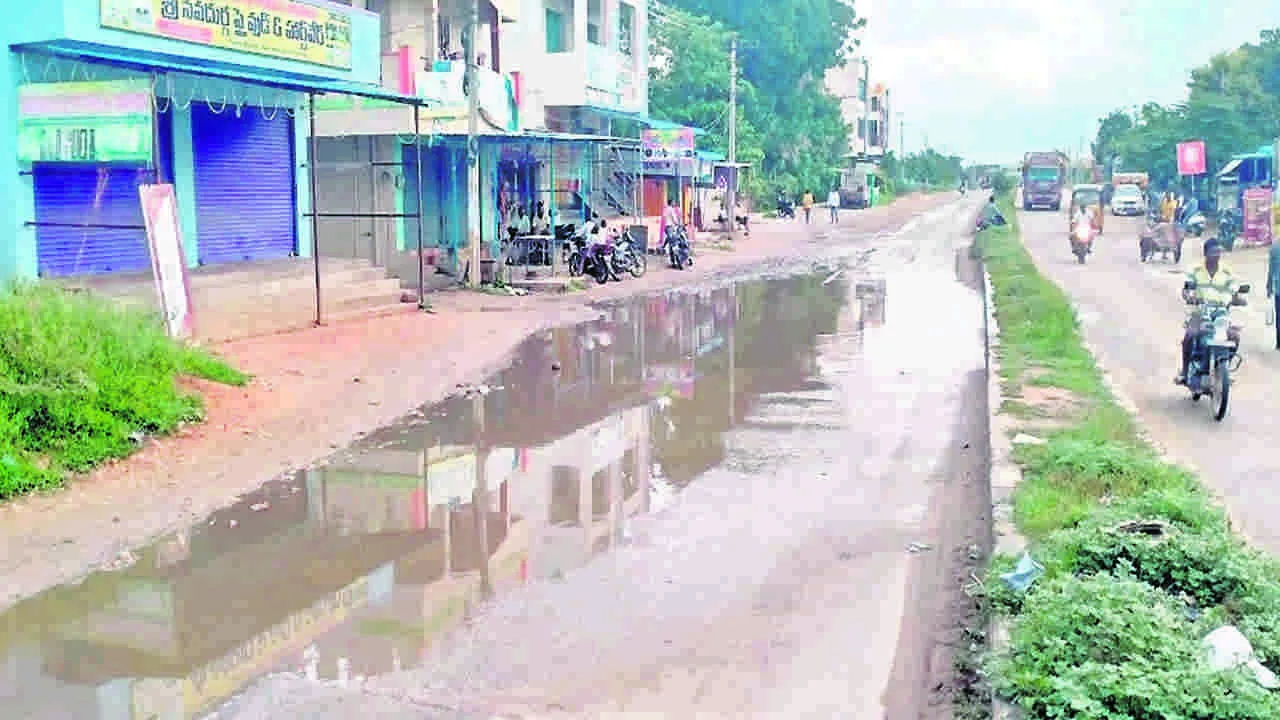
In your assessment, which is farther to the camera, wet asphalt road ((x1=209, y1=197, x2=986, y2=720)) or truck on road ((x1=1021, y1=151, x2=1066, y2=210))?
truck on road ((x1=1021, y1=151, x2=1066, y2=210))

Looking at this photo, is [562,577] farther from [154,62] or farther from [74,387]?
[154,62]

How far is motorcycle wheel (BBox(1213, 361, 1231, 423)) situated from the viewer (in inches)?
433

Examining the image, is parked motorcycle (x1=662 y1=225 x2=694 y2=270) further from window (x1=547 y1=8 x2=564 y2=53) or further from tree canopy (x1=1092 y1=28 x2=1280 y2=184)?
tree canopy (x1=1092 y1=28 x2=1280 y2=184)

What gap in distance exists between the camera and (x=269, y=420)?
10945 millimetres

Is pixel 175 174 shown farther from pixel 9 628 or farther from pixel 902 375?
pixel 9 628

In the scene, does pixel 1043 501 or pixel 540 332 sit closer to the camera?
pixel 1043 501

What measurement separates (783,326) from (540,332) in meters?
3.97

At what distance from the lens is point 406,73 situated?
76.5ft

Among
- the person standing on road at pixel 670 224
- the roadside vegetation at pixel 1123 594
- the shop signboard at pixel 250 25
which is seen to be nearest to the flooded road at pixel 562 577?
the roadside vegetation at pixel 1123 594

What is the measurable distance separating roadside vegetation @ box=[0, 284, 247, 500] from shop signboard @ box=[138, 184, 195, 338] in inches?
47.9

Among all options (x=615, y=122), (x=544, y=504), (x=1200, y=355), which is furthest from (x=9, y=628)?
(x=615, y=122)

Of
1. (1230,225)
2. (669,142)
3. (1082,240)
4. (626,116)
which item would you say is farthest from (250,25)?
(1230,225)

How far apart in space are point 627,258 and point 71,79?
14.3 meters

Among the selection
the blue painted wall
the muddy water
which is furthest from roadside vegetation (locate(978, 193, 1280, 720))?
the blue painted wall
